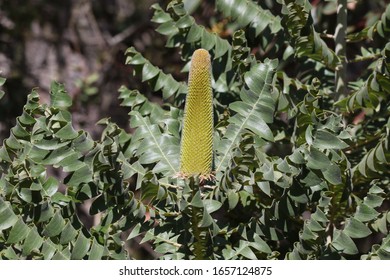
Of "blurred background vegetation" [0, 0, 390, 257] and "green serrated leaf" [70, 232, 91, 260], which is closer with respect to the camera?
"green serrated leaf" [70, 232, 91, 260]

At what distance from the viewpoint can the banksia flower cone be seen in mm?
2117

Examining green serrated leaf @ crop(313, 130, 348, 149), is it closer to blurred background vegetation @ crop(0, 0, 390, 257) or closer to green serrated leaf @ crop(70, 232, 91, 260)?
green serrated leaf @ crop(70, 232, 91, 260)

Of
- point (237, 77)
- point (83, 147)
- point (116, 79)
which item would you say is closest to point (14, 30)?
point (116, 79)

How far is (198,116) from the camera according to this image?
2.13 m

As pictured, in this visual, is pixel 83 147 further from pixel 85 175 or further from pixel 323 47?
pixel 323 47

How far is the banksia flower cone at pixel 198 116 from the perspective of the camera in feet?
6.95

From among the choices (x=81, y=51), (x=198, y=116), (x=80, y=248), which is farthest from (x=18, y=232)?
(x=81, y=51)

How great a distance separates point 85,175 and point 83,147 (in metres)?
0.09

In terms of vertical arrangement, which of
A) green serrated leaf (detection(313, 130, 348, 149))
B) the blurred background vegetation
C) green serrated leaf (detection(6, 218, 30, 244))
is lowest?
the blurred background vegetation

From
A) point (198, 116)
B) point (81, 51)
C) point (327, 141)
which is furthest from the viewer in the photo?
point (81, 51)

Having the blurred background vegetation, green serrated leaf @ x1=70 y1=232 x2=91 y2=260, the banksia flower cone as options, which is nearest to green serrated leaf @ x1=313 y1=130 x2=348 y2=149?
the banksia flower cone

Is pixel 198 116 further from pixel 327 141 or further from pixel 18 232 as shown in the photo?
pixel 18 232

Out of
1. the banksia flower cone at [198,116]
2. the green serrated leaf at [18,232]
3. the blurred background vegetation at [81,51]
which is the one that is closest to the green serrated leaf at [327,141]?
the banksia flower cone at [198,116]
